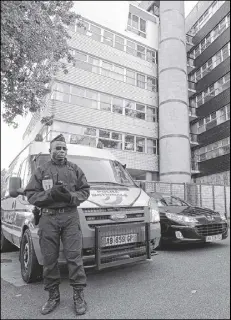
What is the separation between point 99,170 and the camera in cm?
461

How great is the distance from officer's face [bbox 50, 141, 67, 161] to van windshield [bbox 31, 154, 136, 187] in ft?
4.11

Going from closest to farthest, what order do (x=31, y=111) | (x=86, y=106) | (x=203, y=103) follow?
(x=31, y=111) → (x=86, y=106) → (x=203, y=103)

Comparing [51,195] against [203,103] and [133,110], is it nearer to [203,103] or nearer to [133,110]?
[133,110]

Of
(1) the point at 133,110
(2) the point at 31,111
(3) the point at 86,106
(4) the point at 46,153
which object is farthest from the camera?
(1) the point at 133,110

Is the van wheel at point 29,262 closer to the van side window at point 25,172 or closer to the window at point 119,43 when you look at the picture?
the van side window at point 25,172

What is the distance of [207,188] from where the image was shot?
1728cm

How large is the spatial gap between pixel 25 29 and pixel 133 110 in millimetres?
16451

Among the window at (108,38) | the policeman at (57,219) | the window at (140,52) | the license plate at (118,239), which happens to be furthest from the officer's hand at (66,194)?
the window at (140,52)

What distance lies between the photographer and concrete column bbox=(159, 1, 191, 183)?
20781 millimetres

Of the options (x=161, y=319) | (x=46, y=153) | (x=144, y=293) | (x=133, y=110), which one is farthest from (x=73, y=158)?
(x=133, y=110)

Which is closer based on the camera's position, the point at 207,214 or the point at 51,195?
the point at 51,195

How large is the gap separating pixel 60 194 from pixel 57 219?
30 cm

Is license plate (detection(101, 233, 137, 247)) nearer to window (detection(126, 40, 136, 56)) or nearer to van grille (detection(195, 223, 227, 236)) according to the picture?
van grille (detection(195, 223, 227, 236))

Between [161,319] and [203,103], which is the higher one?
[203,103]
